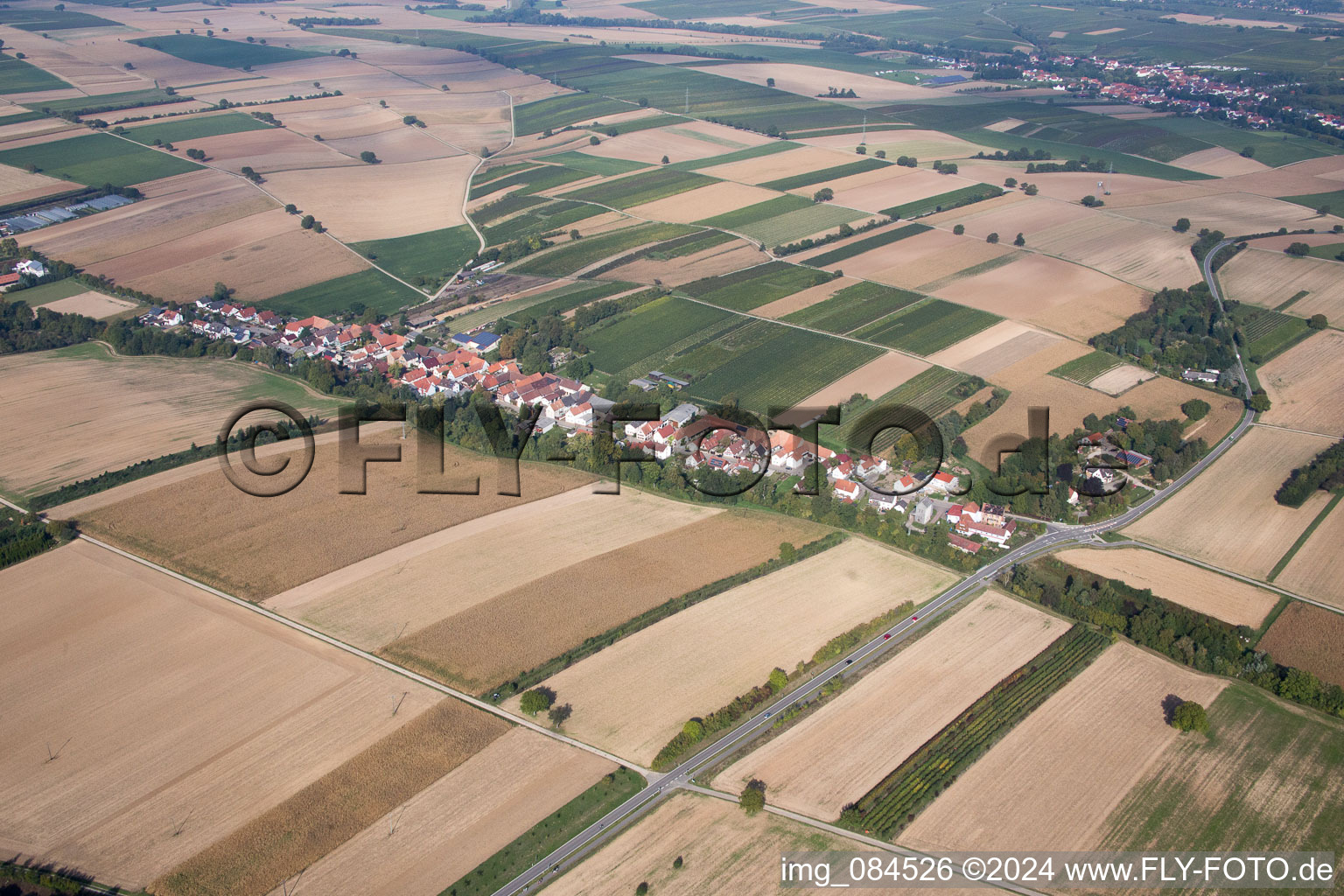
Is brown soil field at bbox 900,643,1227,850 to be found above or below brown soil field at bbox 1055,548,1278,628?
below

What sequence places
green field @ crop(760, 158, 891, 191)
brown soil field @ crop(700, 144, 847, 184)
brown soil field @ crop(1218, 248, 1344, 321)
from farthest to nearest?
brown soil field @ crop(700, 144, 847, 184), green field @ crop(760, 158, 891, 191), brown soil field @ crop(1218, 248, 1344, 321)

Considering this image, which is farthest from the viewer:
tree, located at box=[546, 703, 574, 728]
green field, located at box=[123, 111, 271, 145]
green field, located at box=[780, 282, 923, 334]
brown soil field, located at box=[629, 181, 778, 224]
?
green field, located at box=[123, 111, 271, 145]

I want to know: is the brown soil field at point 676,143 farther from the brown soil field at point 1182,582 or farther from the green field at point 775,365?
the brown soil field at point 1182,582

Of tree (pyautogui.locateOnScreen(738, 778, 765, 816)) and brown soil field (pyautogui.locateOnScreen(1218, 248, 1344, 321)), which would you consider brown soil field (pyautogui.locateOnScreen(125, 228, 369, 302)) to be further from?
brown soil field (pyautogui.locateOnScreen(1218, 248, 1344, 321))

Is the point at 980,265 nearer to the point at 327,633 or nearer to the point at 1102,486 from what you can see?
the point at 1102,486

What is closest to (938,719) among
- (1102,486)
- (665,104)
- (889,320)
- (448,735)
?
(448,735)

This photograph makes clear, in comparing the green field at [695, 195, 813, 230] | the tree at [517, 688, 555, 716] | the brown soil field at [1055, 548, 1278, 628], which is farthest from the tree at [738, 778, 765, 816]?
the green field at [695, 195, 813, 230]

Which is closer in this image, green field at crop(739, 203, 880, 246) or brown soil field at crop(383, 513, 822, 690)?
brown soil field at crop(383, 513, 822, 690)
